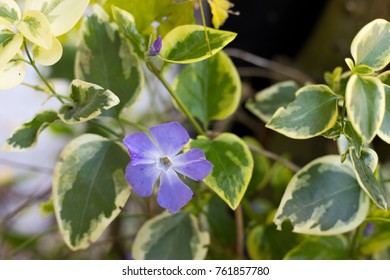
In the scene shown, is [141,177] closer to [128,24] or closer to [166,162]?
[166,162]

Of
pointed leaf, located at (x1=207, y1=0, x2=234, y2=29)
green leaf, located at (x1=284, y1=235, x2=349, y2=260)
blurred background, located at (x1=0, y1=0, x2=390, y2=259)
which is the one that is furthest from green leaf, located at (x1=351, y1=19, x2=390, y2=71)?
blurred background, located at (x1=0, y1=0, x2=390, y2=259)

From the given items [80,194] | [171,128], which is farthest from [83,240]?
[171,128]

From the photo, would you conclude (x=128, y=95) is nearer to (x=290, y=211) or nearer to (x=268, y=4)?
(x=290, y=211)

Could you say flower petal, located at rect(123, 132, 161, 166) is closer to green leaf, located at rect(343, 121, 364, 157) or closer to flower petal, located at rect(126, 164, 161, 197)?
flower petal, located at rect(126, 164, 161, 197)

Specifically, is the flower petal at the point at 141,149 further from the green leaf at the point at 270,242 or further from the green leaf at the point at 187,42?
the green leaf at the point at 270,242

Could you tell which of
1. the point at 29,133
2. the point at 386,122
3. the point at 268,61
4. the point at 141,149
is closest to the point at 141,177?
the point at 141,149
